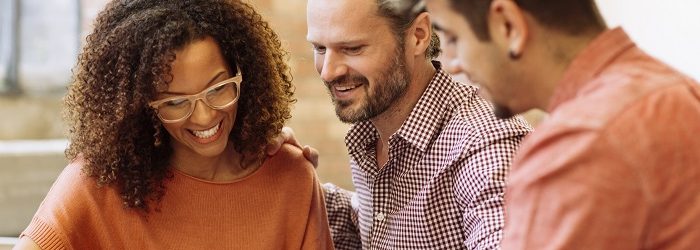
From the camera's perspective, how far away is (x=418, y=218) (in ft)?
6.21

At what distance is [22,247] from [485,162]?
85 centimetres

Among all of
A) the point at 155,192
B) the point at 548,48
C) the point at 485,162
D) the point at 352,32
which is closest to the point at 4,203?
the point at 155,192

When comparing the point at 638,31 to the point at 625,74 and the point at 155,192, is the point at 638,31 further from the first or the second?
the point at 625,74

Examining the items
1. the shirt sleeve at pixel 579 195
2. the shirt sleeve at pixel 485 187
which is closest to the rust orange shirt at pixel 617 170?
the shirt sleeve at pixel 579 195

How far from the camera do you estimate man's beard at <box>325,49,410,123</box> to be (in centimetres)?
192

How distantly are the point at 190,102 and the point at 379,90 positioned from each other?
385mm

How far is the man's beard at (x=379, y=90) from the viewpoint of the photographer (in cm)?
192

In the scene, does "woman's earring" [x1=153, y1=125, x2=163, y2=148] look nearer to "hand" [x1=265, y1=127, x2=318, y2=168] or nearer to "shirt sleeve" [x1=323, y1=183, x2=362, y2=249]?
"hand" [x1=265, y1=127, x2=318, y2=168]

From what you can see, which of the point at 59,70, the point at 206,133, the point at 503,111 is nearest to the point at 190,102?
the point at 206,133

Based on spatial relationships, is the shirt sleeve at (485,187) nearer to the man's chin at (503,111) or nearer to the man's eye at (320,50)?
the man's eye at (320,50)

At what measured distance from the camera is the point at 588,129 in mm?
931

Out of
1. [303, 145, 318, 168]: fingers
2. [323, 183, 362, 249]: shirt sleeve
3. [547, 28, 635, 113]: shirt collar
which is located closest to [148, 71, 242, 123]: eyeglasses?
[303, 145, 318, 168]: fingers

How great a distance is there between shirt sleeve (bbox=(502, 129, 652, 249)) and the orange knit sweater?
1.04 meters

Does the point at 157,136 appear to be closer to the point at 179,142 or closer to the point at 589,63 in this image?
the point at 179,142
